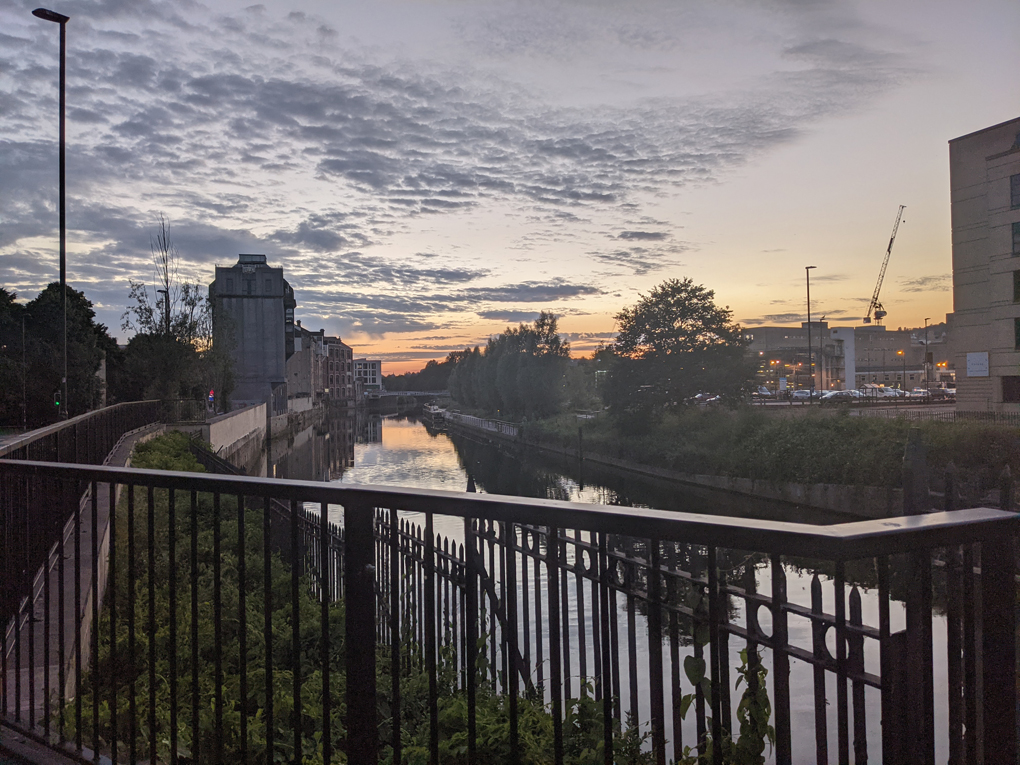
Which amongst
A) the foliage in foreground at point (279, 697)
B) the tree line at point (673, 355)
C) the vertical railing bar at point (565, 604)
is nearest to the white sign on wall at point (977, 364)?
the tree line at point (673, 355)

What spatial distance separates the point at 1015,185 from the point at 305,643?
37.4 meters

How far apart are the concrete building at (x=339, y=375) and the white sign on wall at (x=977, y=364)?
122 m

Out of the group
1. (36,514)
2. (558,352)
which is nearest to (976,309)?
(558,352)

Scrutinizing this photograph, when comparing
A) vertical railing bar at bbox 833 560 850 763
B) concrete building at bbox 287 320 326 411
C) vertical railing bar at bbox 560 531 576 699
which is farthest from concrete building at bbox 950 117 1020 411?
concrete building at bbox 287 320 326 411

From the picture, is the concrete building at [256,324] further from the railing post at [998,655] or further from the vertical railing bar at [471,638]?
the railing post at [998,655]

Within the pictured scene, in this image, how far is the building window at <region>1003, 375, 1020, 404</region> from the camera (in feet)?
109

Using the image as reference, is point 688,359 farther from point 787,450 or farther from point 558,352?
point 558,352

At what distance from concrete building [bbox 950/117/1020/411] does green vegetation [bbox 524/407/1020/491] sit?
10608 mm

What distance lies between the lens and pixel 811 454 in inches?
1003

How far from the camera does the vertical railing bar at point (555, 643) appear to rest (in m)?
1.80

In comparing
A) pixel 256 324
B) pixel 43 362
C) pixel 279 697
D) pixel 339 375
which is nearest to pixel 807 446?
pixel 279 697

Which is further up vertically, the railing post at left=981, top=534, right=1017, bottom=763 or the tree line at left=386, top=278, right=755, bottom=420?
the tree line at left=386, top=278, right=755, bottom=420

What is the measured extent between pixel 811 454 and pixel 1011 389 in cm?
1502

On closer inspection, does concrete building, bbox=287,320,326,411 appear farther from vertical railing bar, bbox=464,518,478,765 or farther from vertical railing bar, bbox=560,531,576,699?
vertical railing bar, bbox=464,518,478,765
